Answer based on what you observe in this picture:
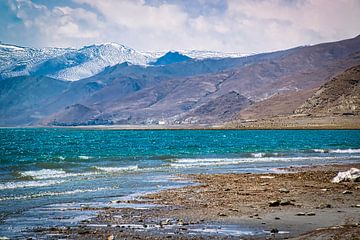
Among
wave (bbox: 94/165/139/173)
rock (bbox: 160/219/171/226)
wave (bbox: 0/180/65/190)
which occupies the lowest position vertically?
rock (bbox: 160/219/171/226)

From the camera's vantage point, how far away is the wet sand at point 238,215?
19.0m

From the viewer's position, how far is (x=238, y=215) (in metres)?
23.2

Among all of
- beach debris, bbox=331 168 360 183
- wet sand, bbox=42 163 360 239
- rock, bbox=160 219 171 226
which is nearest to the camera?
wet sand, bbox=42 163 360 239

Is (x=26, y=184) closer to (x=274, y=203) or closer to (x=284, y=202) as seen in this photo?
(x=274, y=203)

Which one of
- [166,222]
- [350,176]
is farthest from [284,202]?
[350,176]

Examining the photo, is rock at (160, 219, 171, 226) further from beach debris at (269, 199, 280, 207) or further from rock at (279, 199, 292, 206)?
rock at (279, 199, 292, 206)

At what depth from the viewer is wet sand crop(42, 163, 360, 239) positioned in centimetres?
1900

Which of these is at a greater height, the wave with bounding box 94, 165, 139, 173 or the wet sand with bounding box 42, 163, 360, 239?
the wave with bounding box 94, 165, 139, 173

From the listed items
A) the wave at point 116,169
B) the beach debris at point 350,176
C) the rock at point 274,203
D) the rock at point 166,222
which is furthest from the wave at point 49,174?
the rock at point 166,222

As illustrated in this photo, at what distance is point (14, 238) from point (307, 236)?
418 inches

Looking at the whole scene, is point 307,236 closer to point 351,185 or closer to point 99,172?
point 351,185

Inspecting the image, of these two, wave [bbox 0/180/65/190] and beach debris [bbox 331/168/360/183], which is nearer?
beach debris [bbox 331/168/360/183]

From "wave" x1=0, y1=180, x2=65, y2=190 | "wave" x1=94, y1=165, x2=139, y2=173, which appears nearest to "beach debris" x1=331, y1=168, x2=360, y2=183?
"wave" x1=0, y1=180, x2=65, y2=190

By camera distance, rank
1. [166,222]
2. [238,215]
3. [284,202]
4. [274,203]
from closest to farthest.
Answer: [166,222]
[238,215]
[274,203]
[284,202]
